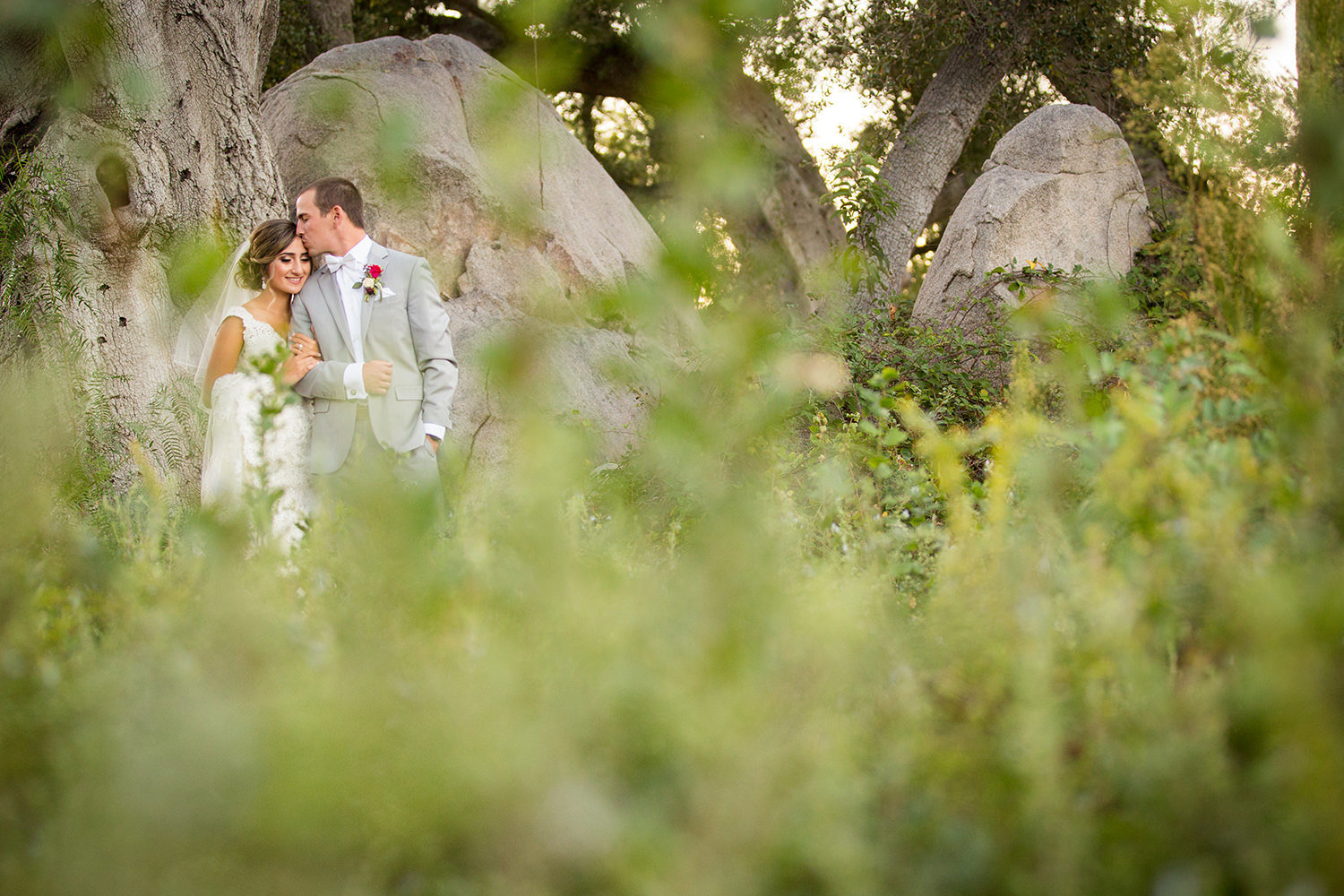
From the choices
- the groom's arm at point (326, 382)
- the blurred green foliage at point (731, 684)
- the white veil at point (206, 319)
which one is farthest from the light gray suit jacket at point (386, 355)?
the blurred green foliage at point (731, 684)

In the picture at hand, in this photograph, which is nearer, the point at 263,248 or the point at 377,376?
the point at 377,376

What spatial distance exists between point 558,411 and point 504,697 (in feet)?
14.2

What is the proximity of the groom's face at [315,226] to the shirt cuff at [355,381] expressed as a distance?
2.28 feet

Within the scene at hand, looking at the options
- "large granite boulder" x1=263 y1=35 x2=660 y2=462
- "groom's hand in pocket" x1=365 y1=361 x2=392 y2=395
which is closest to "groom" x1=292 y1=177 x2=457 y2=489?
"groom's hand in pocket" x1=365 y1=361 x2=392 y2=395

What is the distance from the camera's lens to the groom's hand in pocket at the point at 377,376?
4129 millimetres

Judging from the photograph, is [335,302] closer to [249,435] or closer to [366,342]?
[366,342]

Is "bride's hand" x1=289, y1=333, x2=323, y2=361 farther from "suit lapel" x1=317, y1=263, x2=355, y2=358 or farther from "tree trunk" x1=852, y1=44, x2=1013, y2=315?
"tree trunk" x1=852, y1=44, x2=1013, y2=315

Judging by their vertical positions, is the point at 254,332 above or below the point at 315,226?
below

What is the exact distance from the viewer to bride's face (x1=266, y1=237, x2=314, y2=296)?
4.56 m

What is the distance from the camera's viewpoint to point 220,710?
1.51 metres

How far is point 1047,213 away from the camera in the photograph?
8.18m

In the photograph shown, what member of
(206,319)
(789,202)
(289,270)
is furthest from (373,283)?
(789,202)

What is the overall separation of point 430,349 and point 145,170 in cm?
234

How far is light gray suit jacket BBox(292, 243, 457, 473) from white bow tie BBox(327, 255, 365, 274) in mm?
68
